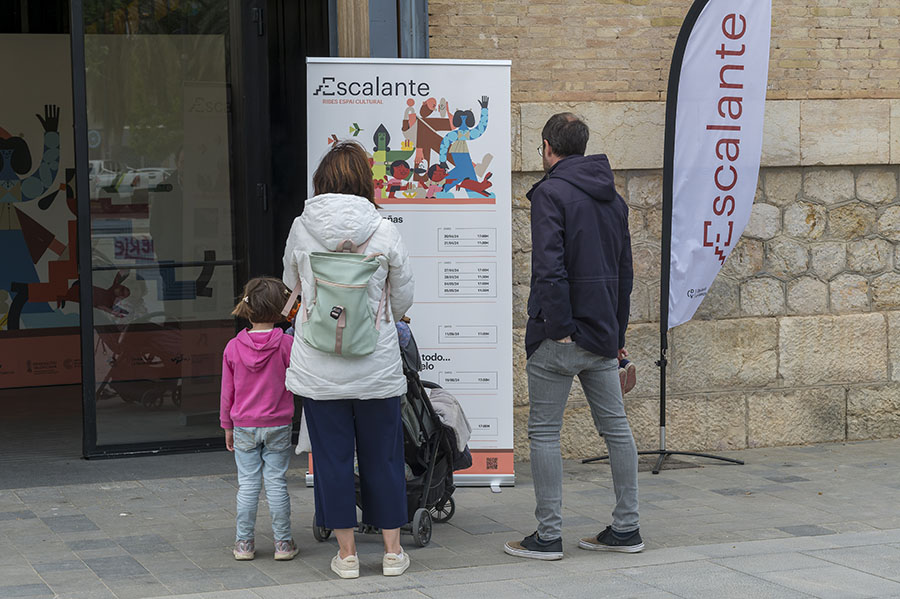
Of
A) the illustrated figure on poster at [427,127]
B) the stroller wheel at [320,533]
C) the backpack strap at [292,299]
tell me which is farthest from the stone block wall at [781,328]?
the backpack strap at [292,299]

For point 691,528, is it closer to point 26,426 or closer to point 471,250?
point 471,250

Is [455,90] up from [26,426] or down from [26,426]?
up

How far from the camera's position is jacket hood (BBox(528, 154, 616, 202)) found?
554cm

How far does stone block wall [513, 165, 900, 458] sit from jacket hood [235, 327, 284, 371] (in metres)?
2.78

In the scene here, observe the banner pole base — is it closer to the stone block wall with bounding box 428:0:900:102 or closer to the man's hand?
the stone block wall with bounding box 428:0:900:102

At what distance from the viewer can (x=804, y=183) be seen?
8500mm

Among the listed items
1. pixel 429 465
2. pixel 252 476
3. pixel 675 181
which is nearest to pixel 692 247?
pixel 675 181

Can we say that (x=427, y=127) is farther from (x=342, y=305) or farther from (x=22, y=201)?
(x=22, y=201)

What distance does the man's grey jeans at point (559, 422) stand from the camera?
5566 mm

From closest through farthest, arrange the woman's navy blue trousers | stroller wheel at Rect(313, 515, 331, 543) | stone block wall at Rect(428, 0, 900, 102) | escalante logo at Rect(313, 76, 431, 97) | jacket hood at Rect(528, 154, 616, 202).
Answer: the woman's navy blue trousers < jacket hood at Rect(528, 154, 616, 202) < stroller wheel at Rect(313, 515, 331, 543) < escalante logo at Rect(313, 76, 431, 97) < stone block wall at Rect(428, 0, 900, 102)

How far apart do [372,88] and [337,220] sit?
72.5 inches

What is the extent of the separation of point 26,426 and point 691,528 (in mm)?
5262

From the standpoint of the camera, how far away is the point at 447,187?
6.86 m

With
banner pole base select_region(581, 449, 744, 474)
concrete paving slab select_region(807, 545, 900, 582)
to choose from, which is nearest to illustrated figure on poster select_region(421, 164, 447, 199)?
banner pole base select_region(581, 449, 744, 474)
